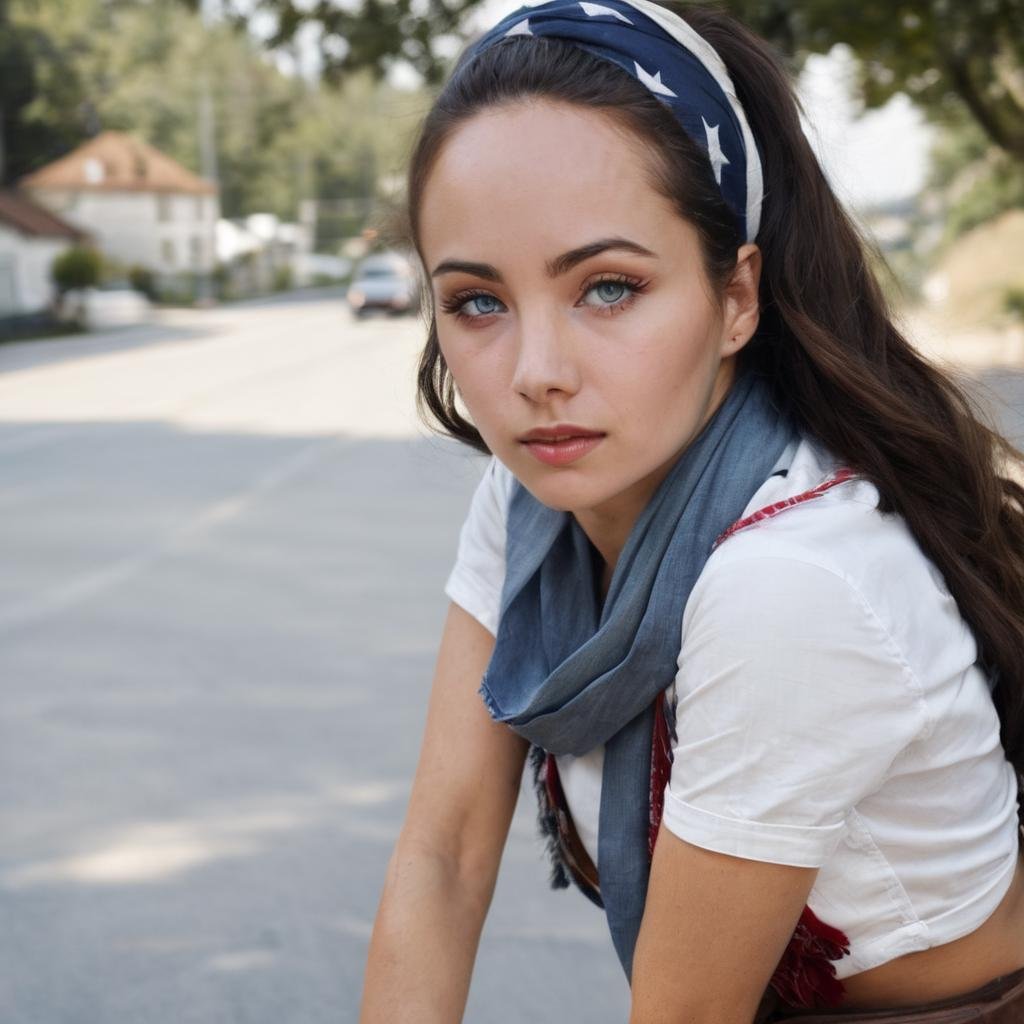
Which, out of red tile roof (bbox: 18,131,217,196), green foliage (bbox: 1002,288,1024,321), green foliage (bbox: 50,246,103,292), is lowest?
red tile roof (bbox: 18,131,217,196)

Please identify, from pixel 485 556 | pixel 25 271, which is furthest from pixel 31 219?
pixel 485 556

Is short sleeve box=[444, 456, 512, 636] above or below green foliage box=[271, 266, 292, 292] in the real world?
above

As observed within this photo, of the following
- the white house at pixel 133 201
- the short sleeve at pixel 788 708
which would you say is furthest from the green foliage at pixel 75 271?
the short sleeve at pixel 788 708

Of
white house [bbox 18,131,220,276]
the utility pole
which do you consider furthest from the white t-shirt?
white house [bbox 18,131,220,276]

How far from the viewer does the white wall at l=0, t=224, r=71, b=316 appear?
1363 inches

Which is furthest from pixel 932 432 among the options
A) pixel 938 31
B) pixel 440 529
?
pixel 938 31

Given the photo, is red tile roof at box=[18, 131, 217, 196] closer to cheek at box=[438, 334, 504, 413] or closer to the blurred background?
the blurred background

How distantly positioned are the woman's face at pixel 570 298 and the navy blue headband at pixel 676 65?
0.22ft

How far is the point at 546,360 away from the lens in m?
1.51

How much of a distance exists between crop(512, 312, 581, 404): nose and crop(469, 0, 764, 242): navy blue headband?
23 centimetres

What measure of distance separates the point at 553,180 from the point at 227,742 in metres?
3.59

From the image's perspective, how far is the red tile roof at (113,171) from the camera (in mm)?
56156

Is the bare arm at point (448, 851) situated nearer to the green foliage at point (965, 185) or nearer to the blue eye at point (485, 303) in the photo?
the blue eye at point (485, 303)

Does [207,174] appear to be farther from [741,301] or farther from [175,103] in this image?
→ [741,301]
